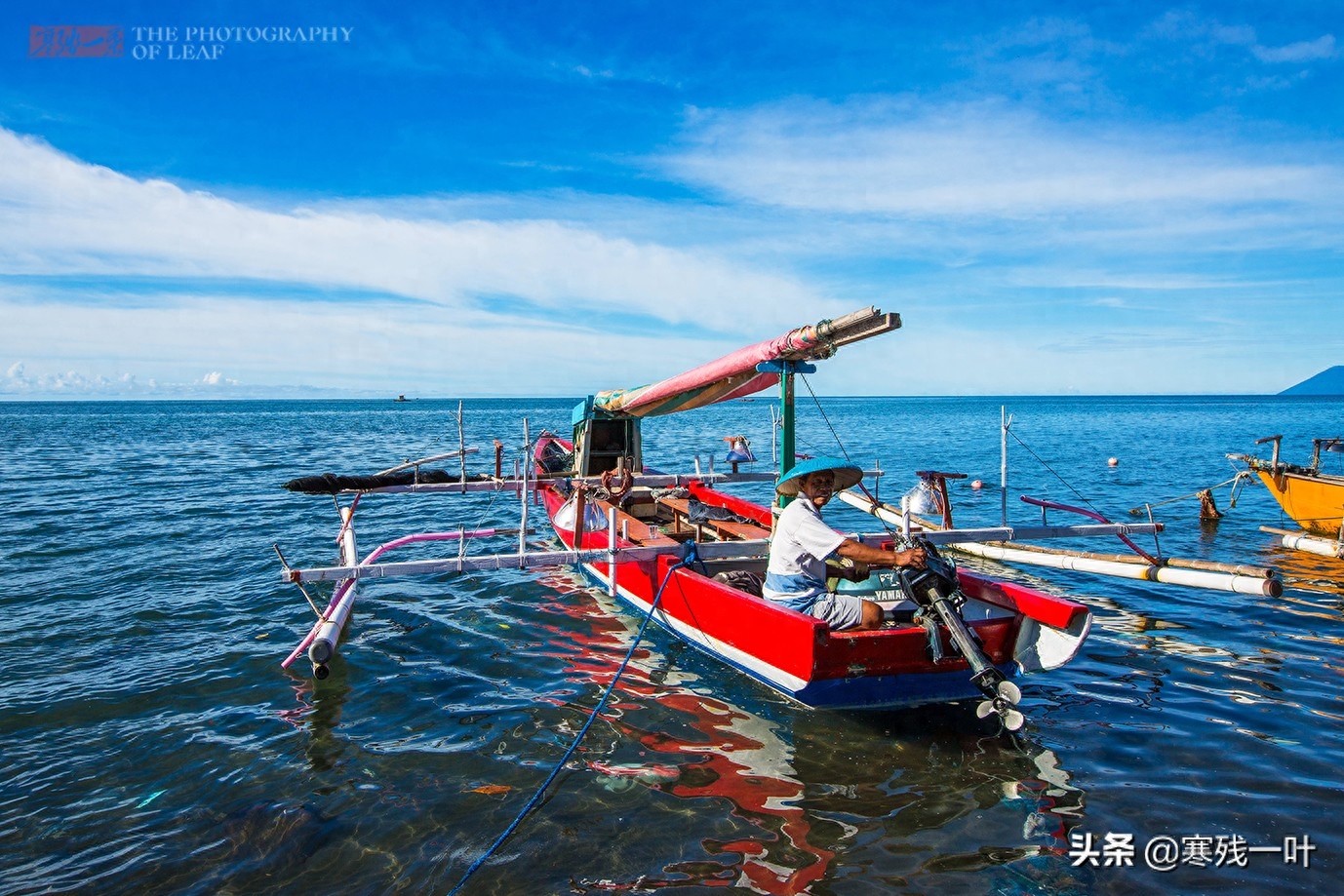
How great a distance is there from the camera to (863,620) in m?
6.95

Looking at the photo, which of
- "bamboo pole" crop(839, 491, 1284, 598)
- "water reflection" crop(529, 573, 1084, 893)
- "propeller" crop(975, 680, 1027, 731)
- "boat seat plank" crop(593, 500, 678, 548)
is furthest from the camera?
"boat seat plank" crop(593, 500, 678, 548)

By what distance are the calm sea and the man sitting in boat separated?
1.11 m

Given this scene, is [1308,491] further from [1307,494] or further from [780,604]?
[780,604]

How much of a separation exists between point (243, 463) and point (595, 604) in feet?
86.5

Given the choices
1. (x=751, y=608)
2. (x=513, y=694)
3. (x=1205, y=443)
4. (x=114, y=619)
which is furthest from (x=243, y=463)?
(x=1205, y=443)

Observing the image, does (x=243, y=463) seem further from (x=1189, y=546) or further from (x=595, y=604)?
(x=1189, y=546)

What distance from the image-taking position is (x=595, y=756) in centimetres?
678

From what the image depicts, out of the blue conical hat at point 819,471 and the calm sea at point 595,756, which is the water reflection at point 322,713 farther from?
the blue conical hat at point 819,471

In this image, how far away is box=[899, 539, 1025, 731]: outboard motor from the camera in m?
5.86

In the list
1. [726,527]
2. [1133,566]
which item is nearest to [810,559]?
[726,527]

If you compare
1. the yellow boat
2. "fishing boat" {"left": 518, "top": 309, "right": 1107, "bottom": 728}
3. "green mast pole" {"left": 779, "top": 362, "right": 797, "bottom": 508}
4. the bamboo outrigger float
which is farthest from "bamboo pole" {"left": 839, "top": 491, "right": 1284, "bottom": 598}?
the yellow boat

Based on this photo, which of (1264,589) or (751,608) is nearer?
(751,608)

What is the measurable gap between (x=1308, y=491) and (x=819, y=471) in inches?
587

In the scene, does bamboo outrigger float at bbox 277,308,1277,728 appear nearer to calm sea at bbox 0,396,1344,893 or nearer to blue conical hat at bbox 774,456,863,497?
calm sea at bbox 0,396,1344,893
